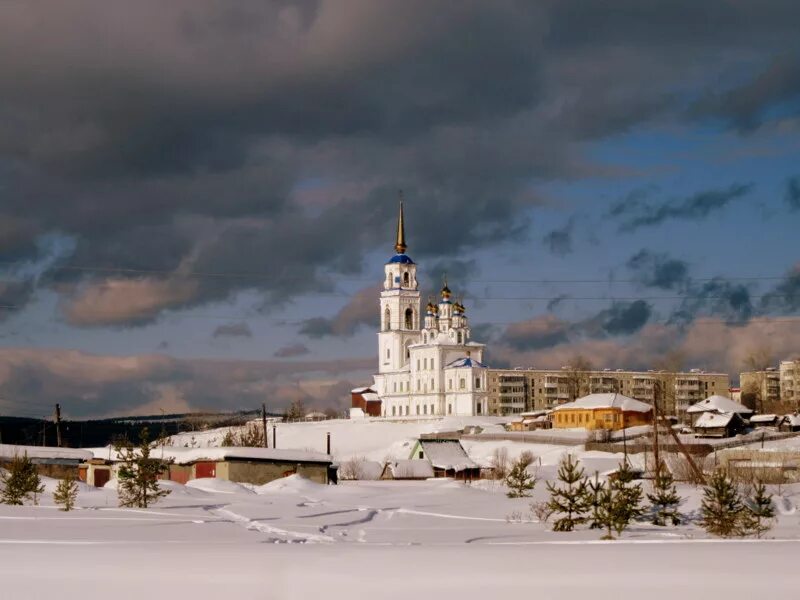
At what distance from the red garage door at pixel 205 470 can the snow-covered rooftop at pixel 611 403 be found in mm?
Result: 59115

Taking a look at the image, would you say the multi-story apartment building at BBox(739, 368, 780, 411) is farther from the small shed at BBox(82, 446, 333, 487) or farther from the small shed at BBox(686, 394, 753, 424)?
the small shed at BBox(82, 446, 333, 487)

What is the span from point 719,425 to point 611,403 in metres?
12.9

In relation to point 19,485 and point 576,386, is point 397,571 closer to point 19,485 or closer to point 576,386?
point 19,485

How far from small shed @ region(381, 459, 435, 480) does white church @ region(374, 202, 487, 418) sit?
71.3 meters

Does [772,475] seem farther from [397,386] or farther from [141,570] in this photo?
[397,386]

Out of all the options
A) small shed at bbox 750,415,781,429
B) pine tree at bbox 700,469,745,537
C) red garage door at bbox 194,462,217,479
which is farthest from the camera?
small shed at bbox 750,415,781,429

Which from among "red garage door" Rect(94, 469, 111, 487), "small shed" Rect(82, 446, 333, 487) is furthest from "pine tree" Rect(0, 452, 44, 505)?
"red garage door" Rect(94, 469, 111, 487)

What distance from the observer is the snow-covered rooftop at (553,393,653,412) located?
10081 centimetres

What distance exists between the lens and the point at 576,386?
148 m

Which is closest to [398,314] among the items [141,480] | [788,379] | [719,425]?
[719,425]

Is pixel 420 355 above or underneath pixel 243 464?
above

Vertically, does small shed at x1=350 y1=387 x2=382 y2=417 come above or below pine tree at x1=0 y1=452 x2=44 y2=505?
above

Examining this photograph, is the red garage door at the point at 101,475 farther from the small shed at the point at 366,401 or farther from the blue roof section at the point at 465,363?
the small shed at the point at 366,401

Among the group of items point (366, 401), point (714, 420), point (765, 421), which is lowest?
point (765, 421)
